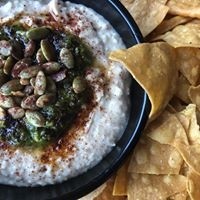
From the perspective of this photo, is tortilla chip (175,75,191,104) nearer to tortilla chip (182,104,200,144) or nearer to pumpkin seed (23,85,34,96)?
tortilla chip (182,104,200,144)

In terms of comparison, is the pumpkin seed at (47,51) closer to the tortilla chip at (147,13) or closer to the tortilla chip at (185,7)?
the tortilla chip at (147,13)

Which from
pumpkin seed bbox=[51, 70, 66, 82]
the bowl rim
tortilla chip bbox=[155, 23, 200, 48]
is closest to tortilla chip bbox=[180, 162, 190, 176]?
the bowl rim

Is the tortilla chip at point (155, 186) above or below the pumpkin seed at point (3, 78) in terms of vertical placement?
below

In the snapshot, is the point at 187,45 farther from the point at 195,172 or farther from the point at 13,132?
the point at 13,132

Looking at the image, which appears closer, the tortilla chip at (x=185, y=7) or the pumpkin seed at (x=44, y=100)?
the pumpkin seed at (x=44, y=100)

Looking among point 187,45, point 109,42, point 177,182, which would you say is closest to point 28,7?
point 109,42

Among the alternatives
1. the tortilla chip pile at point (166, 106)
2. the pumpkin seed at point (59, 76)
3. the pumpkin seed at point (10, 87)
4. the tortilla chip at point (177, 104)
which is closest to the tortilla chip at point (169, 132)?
the tortilla chip pile at point (166, 106)
